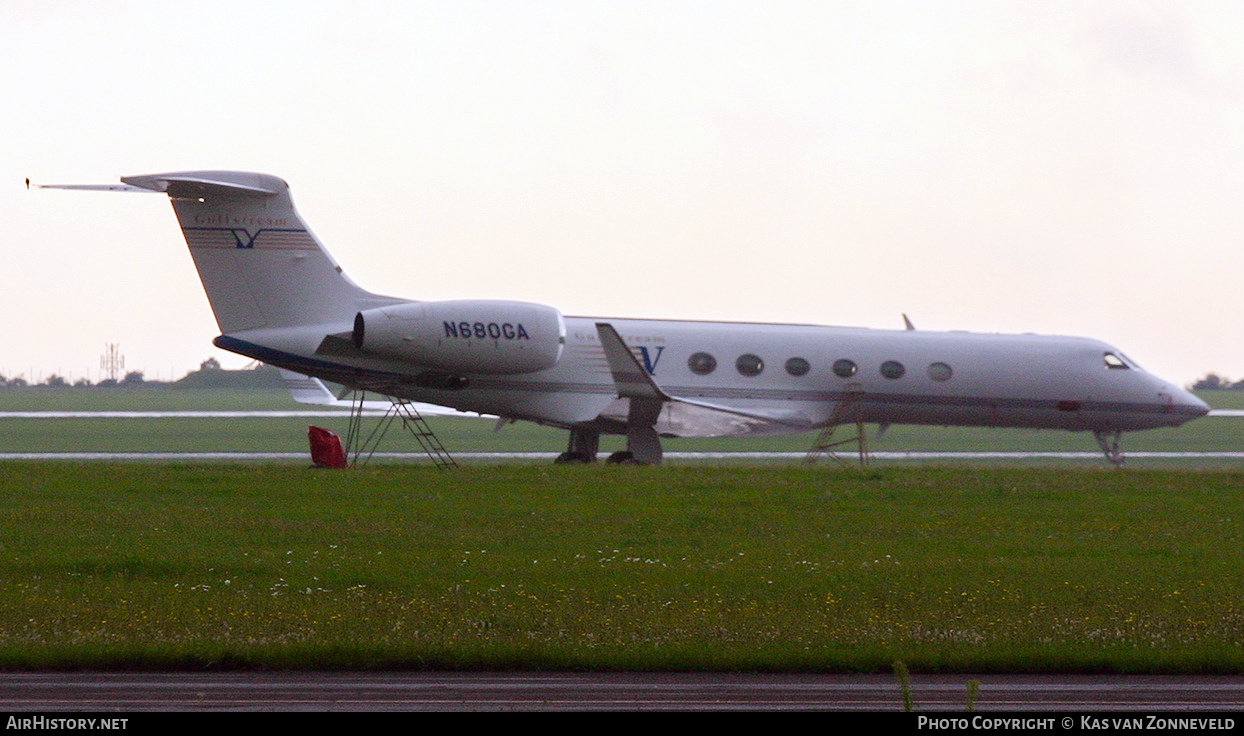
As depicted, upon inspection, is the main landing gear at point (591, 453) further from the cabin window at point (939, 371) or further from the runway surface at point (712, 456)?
the cabin window at point (939, 371)

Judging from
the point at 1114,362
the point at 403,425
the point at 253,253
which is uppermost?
the point at 253,253

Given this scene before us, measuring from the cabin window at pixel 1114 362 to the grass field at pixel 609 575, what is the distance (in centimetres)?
896

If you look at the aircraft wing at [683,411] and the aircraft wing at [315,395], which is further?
the aircraft wing at [315,395]

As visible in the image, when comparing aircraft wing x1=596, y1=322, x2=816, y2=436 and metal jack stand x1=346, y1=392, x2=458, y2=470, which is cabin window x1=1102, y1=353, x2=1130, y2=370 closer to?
aircraft wing x1=596, y1=322, x2=816, y2=436

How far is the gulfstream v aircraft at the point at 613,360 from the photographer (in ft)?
86.0

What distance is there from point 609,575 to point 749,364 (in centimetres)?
1627

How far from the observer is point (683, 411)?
2767cm

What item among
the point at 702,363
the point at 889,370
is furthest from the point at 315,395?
the point at 889,370

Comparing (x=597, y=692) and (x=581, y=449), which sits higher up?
(x=597, y=692)

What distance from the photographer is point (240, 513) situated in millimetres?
17719

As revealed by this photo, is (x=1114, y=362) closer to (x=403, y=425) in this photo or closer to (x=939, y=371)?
(x=939, y=371)

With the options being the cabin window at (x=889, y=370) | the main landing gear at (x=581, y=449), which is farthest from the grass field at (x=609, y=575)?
the cabin window at (x=889, y=370)

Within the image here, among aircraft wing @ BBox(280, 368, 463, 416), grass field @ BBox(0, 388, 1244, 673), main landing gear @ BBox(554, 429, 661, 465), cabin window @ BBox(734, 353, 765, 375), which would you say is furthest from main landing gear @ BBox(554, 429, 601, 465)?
grass field @ BBox(0, 388, 1244, 673)
